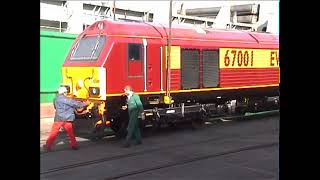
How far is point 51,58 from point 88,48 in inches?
206

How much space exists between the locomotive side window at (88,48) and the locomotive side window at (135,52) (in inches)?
31.8

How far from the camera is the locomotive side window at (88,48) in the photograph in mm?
13305

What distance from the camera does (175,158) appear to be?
10062 mm

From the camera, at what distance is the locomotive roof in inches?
529

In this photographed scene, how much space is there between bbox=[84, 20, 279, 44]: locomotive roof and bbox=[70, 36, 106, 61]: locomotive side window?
0.23 metres

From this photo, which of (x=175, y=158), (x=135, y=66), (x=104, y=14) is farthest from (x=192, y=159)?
(x=104, y=14)

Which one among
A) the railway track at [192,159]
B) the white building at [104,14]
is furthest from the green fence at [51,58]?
the railway track at [192,159]

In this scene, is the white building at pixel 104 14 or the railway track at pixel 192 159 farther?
the white building at pixel 104 14

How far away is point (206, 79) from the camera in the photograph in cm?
1583

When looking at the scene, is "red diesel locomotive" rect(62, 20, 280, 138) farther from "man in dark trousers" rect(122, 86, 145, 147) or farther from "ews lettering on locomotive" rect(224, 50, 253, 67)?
"man in dark trousers" rect(122, 86, 145, 147)

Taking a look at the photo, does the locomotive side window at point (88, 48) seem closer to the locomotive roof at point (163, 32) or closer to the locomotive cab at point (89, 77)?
the locomotive cab at point (89, 77)
